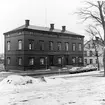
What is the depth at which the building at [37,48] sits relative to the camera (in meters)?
37.1

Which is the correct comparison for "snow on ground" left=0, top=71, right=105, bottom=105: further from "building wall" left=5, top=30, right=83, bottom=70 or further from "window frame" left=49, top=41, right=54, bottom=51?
"window frame" left=49, top=41, right=54, bottom=51

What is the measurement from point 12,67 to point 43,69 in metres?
6.90

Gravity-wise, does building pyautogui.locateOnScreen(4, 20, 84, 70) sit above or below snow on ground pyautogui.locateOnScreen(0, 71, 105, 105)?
above

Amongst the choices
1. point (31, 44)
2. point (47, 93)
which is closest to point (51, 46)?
point (31, 44)

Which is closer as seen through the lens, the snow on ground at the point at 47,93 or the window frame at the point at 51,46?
the snow on ground at the point at 47,93

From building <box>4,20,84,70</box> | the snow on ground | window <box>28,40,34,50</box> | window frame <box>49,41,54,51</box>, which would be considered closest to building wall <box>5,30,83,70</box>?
building <box>4,20,84,70</box>

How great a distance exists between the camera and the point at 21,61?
122 feet

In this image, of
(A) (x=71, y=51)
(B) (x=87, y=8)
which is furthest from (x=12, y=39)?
(B) (x=87, y=8)

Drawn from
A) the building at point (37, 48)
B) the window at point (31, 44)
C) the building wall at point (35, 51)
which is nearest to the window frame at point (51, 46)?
the building at point (37, 48)

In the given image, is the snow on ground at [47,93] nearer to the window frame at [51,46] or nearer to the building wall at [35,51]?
the building wall at [35,51]

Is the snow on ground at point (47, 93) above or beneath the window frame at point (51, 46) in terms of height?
beneath

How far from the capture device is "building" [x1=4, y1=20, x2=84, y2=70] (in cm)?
3712

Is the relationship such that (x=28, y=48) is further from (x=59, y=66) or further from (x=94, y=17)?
(x=94, y=17)

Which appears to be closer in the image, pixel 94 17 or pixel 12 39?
pixel 94 17
